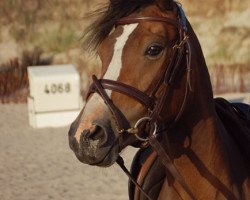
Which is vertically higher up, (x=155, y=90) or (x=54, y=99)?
(x=155, y=90)

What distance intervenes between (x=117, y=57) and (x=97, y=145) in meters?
0.40

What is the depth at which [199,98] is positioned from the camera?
295 cm

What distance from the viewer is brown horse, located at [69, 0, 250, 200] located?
8.71 ft

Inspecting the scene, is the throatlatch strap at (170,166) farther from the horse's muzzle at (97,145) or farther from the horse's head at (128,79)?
the horse's muzzle at (97,145)

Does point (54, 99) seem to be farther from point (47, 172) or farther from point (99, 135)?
point (99, 135)

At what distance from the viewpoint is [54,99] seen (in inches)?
411

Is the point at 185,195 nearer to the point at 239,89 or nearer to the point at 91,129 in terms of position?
the point at 91,129

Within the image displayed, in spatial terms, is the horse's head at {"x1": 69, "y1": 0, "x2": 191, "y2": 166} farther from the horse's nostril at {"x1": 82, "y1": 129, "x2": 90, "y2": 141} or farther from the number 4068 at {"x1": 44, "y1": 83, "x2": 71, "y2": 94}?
the number 4068 at {"x1": 44, "y1": 83, "x2": 71, "y2": 94}

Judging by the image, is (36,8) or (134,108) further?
(36,8)

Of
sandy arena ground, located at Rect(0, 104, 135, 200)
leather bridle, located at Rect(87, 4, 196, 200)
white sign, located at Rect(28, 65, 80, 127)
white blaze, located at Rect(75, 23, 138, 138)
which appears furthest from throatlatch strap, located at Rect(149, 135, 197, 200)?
white sign, located at Rect(28, 65, 80, 127)

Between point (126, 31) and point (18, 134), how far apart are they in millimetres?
7563

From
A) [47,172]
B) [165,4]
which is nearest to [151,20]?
[165,4]

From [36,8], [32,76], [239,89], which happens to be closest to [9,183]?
[32,76]

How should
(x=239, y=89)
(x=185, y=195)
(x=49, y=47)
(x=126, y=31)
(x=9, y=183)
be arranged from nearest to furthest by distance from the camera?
1. (x=126, y=31)
2. (x=185, y=195)
3. (x=9, y=183)
4. (x=239, y=89)
5. (x=49, y=47)
